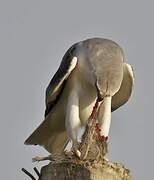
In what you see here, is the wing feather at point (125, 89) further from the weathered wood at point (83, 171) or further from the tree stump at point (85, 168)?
the weathered wood at point (83, 171)

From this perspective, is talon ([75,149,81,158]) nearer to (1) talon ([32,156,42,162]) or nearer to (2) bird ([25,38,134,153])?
(2) bird ([25,38,134,153])

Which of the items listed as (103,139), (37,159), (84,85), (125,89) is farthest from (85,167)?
(125,89)

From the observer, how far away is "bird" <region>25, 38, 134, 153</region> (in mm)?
8969

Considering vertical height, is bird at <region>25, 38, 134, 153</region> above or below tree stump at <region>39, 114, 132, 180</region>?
above

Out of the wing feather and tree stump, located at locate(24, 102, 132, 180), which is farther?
the wing feather

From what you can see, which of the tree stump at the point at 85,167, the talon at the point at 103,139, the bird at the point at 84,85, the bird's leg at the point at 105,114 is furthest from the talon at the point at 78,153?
Result: the bird's leg at the point at 105,114

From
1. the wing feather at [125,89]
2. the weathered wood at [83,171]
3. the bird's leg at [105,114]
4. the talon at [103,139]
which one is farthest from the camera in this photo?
the wing feather at [125,89]

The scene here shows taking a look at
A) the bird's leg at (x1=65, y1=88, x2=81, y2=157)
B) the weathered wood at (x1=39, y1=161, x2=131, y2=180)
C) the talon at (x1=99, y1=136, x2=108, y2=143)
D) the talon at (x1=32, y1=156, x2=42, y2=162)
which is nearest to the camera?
the weathered wood at (x1=39, y1=161, x2=131, y2=180)

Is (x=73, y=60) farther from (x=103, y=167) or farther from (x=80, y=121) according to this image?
(x=103, y=167)

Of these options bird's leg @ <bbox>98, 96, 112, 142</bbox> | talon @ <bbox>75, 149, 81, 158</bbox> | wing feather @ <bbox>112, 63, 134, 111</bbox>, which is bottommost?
talon @ <bbox>75, 149, 81, 158</bbox>

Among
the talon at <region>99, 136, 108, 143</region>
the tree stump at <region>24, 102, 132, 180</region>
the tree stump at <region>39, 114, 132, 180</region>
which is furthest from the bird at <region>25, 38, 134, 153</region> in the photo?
the tree stump at <region>39, 114, 132, 180</region>

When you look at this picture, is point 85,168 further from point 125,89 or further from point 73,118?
point 125,89

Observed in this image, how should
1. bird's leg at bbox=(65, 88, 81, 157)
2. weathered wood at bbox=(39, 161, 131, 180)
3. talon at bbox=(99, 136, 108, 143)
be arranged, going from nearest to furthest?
weathered wood at bbox=(39, 161, 131, 180), talon at bbox=(99, 136, 108, 143), bird's leg at bbox=(65, 88, 81, 157)

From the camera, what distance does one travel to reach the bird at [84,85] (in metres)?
8.97
